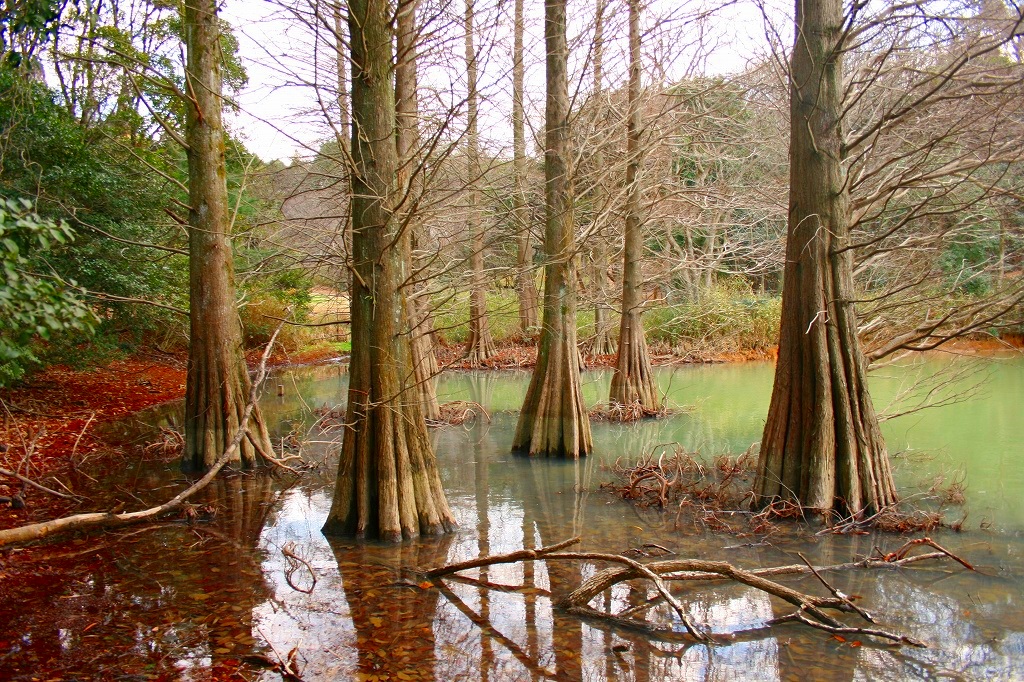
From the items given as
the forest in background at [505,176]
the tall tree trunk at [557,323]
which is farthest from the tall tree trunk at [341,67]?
the tall tree trunk at [557,323]

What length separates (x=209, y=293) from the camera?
10.4 metres

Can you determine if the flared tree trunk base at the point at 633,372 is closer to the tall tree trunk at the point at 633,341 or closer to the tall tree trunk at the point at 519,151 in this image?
the tall tree trunk at the point at 633,341

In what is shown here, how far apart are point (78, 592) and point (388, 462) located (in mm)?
2516

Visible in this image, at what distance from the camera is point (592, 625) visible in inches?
209

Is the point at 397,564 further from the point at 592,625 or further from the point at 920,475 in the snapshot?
the point at 920,475

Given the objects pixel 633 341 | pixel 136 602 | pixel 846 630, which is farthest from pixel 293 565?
pixel 633 341

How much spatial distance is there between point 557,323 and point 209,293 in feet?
15.6

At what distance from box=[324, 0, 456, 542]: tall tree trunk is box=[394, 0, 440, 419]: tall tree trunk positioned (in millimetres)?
183

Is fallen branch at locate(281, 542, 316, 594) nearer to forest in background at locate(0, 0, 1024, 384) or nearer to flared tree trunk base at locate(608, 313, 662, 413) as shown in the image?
forest in background at locate(0, 0, 1024, 384)

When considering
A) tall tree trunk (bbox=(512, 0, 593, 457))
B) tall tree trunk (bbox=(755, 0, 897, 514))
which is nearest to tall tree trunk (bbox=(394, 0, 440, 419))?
tall tree trunk (bbox=(512, 0, 593, 457))

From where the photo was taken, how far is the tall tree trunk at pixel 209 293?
33.6 feet

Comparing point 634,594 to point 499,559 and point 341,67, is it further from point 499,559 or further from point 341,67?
point 341,67

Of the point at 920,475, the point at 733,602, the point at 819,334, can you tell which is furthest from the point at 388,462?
the point at 920,475

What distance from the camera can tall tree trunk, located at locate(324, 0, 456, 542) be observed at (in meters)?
6.96
